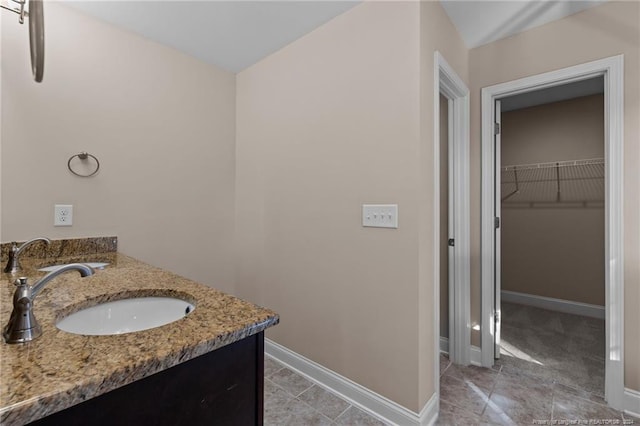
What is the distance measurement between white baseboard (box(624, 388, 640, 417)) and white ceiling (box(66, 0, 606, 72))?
7.32ft

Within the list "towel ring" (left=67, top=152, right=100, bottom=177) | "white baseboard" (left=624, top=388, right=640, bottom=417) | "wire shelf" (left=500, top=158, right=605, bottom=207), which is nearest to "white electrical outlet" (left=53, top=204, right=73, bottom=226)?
"towel ring" (left=67, top=152, right=100, bottom=177)

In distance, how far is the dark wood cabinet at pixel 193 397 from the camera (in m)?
0.52

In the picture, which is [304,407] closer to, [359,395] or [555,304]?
[359,395]

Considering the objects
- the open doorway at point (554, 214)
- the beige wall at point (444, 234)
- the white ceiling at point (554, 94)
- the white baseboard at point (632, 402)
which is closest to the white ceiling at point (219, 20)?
the beige wall at point (444, 234)

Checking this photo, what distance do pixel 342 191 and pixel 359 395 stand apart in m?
1.19

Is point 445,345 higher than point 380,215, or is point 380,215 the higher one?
point 380,215

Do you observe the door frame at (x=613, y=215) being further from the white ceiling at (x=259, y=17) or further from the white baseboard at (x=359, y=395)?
the white baseboard at (x=359, y=395)

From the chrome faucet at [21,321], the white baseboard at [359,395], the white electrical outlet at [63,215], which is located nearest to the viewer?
the chrome faucet at [21,321]

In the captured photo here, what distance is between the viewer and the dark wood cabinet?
521mm

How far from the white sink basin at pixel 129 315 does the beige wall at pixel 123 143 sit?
1.18 m

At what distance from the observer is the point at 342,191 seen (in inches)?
71.0

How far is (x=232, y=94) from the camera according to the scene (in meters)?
2.58

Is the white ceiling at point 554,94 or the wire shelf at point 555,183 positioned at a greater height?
the white ceiling at point 554,94

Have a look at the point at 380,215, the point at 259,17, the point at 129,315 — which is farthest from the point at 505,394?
the point at 259,17
